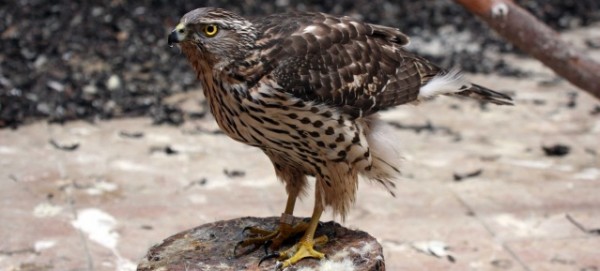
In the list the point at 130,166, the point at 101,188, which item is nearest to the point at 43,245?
the point at 101,188

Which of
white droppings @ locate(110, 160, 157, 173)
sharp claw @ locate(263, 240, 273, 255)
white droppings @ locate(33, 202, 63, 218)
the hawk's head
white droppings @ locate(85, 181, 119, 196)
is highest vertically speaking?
the hawk's head

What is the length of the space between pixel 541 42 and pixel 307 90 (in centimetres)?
210

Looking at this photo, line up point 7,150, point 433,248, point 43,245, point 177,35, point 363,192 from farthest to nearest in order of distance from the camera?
point 7,150
point 363,192
point 433,248
point 43,245
point 177,35

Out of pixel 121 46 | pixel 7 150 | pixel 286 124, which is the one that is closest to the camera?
pixel 286 124

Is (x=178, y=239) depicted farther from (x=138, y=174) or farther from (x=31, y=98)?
(x=31, y=98)

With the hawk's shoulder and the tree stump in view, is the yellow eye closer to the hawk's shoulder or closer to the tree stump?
the hawk's shoulder

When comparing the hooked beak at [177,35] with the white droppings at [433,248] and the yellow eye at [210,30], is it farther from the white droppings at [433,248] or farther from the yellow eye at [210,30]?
the white droppings at [433,248]

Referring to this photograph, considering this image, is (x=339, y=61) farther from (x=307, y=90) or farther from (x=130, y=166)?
(x=130, y=166)

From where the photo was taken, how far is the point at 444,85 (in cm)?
378

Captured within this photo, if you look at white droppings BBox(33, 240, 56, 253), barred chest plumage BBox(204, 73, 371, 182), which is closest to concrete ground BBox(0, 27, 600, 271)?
white droppings BBox(33, 240, 56, 253)

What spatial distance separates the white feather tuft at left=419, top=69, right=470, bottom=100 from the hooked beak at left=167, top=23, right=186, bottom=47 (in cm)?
116

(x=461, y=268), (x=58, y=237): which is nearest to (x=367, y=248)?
(x=461, y=268)

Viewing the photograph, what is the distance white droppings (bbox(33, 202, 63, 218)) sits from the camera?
473 centimetres

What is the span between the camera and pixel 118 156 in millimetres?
5574
